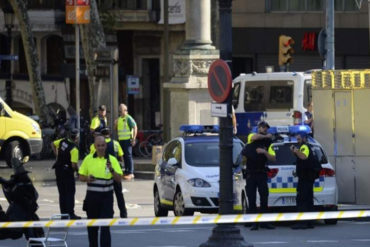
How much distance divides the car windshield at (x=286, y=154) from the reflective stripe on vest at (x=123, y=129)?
7.51 metres

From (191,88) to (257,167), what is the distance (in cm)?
1041

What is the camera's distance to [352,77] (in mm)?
24391

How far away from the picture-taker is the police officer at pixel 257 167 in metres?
21.4

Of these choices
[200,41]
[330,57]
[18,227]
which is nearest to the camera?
[18,227]

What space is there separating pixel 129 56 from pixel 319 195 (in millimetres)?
27550

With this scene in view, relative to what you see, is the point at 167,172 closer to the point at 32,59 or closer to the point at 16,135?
the point at 16,135

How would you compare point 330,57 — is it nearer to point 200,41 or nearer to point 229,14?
point 200,41

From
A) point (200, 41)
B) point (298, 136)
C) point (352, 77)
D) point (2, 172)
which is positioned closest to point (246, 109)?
point (200, 41)

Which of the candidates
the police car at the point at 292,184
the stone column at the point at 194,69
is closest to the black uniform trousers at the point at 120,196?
the police car at the point at 292,184

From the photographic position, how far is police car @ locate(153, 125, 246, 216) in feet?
74.1

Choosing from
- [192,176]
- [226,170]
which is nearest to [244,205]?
[192,176]

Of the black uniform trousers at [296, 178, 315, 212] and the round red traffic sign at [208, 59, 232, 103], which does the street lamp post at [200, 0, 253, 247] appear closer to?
the round red traffic sign at [208, 59, 232, 103]

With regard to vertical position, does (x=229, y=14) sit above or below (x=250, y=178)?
above

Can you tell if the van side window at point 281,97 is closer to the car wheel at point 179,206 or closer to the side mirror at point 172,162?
the side mirror at point 172,162
